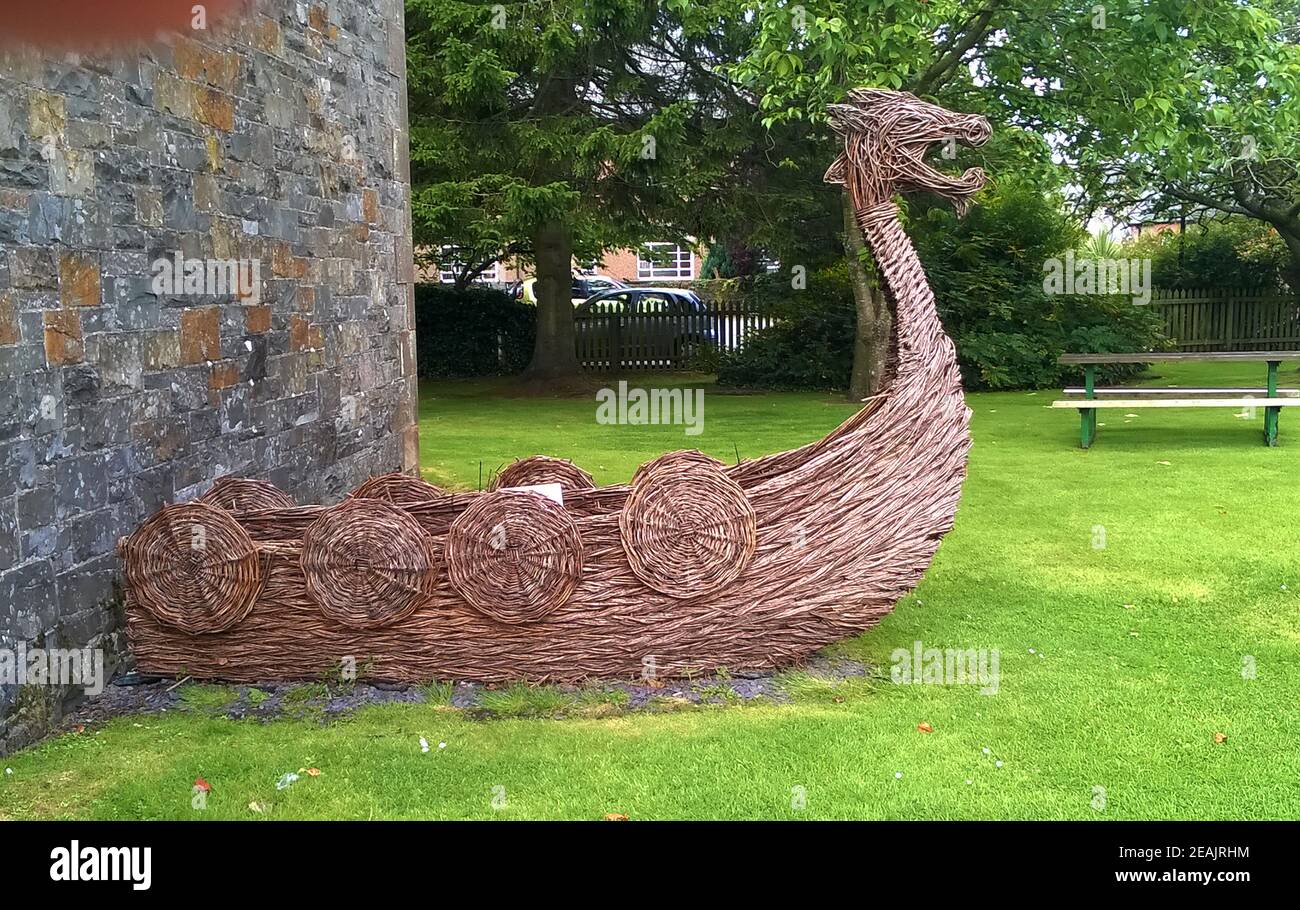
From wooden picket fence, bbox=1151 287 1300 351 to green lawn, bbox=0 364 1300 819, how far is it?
15.7 metres

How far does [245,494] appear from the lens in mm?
5492

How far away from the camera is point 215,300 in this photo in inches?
228

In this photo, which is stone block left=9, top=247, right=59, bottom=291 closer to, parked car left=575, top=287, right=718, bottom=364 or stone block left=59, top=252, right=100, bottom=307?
stone block left=59, top=252, right=100, bottom=307

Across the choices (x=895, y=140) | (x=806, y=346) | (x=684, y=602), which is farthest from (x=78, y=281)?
(x=806, y=346)

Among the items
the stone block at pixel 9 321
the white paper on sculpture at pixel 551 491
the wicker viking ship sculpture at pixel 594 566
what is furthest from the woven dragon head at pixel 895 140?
the stone block at pixel 9 321

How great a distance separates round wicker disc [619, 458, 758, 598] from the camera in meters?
4.68

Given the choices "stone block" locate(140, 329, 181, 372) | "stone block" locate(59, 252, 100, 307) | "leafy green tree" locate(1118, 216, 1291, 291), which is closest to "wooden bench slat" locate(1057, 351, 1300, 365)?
Answer: "stone block" locate(140, 329, 181, 372)

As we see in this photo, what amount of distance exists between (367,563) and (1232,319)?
819 inches

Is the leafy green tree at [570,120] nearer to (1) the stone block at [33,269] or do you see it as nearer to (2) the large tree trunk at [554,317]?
(2) the large tree trunk at [554,317]

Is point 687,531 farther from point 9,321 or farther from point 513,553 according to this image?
point 9,321

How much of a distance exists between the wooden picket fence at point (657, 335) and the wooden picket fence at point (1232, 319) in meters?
7.92

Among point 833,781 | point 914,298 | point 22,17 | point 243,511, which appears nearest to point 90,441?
point 243,511

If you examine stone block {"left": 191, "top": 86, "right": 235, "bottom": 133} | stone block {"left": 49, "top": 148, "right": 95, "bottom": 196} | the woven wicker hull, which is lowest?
the woven wicker hull

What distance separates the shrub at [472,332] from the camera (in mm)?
20438
